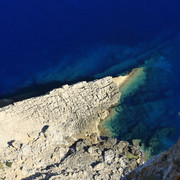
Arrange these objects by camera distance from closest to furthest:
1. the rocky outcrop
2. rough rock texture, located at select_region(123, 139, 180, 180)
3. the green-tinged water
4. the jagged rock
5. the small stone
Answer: rough rock texture, located at select_region(123, 139, 180, 180), the jagged rock, the rocky outcrop, the small stone, the green-tinged water

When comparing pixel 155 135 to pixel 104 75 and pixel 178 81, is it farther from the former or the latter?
pixel 104 75

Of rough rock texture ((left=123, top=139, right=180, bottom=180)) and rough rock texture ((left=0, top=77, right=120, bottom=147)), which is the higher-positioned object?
rough rock texture ((left=0, top=77, right=120, bottom=147))

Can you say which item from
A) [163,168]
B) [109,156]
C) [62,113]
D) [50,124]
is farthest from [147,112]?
[163,168]

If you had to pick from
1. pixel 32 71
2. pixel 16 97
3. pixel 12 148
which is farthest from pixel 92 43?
pixel 12 148

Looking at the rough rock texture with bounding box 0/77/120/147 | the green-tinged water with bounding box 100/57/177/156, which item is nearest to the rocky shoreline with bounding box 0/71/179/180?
the rough rock texture with bounding box 0/77/120/147

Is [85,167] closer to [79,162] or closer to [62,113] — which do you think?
[79,162]

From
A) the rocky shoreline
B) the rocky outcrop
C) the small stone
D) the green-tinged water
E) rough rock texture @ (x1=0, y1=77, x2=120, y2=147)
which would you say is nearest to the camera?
the rocky shoreline

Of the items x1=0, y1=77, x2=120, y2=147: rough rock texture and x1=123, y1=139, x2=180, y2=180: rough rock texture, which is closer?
x1=123, y1=139, x2=180, y2=180: rough rock texture

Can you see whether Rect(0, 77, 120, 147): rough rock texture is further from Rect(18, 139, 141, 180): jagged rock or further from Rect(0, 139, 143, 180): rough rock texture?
Rect(18, 139, 141, 180): jagged rock
